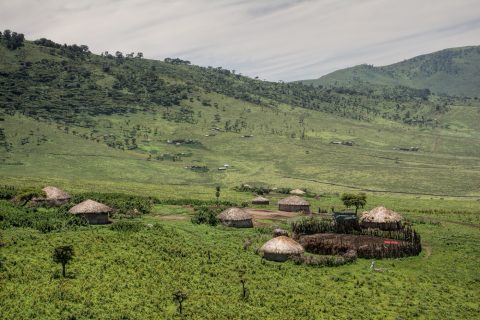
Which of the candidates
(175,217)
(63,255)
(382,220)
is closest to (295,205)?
(382,220)

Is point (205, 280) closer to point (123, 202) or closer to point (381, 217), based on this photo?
point (123, 202)

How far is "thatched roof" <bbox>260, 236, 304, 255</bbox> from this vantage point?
47.0 meters

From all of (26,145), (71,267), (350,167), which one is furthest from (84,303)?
(350,167)

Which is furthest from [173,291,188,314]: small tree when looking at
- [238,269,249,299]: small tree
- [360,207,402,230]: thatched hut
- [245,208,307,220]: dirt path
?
[360,207,402,230]: thatched hut

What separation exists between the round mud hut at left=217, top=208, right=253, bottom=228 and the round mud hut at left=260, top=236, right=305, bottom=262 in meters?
11.5

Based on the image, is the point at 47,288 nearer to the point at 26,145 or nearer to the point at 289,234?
the point at 289,234

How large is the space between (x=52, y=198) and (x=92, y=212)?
429 inches

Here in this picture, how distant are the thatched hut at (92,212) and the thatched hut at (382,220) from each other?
102 feet

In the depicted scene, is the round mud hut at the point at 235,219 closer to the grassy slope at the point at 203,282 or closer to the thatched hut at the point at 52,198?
the grassy slope at the point at 203,282

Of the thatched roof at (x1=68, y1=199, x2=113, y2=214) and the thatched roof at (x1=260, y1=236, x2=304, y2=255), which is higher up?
the thatched roof at (x1=68, y1=199, x2=113, y2=214)

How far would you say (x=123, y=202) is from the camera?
6556 centimetres

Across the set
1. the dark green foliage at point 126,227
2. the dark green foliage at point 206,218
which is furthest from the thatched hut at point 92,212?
the dark green foliage at point 206,218

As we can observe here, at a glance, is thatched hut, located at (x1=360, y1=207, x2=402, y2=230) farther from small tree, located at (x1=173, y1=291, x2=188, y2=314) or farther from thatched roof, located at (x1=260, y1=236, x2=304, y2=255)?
small tree, located at (x1=173, y1=291, x2=188, y2=314)

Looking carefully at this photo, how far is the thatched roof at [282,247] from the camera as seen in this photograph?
46969 millimetres
